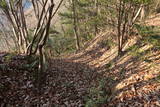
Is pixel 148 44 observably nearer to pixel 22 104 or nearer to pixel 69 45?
pixel 22 104

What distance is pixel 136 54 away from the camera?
10391mm

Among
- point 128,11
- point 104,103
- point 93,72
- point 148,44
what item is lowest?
point 93,72

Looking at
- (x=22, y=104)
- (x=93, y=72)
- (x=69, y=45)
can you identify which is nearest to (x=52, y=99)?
(x=22, y=104)

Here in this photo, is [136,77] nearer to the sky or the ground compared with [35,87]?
nearer to the sky

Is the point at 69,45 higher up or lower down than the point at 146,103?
lower down

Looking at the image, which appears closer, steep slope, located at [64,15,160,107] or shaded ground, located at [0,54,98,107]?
steep slope, located at [64,15,160,107]

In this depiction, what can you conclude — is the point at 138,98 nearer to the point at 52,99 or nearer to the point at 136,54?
the point at 52,99

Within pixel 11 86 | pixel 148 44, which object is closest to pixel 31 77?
pixel 11 86

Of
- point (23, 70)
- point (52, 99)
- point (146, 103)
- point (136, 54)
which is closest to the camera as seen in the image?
point (146, 103)

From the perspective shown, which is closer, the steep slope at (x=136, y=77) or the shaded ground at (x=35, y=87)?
the steep slope at (x=136, y=77)

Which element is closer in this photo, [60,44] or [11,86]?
[11,86]

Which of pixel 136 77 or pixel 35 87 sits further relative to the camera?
pixel 35 87

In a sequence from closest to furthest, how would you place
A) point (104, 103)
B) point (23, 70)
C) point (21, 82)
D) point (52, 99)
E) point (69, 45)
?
point (104, 103)
point (52, 99)
point (21, 82)
point (23, 70)
point (69, 45)

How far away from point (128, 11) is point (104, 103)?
624cm
